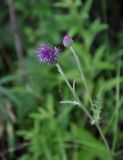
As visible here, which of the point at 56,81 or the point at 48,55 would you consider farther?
the point at 56,81

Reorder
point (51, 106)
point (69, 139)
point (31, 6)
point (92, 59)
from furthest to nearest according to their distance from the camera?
point (31, 6)
point (92, 59)
point (51, 106)
point (69, 139)

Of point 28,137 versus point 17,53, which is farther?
point 17,53

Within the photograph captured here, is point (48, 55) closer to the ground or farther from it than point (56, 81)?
closer to the ground

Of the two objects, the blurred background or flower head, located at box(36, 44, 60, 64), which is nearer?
flower head, located at box(36, 44, 60, 64)

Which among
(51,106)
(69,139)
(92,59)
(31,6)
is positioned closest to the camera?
(69,139)

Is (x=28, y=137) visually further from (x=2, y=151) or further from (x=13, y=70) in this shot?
(x=13, y=70)

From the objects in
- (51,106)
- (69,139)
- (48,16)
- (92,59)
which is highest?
(48,16)

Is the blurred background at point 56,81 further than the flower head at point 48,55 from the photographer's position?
Yes

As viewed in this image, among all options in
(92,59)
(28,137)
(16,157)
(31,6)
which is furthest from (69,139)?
(31,6)
